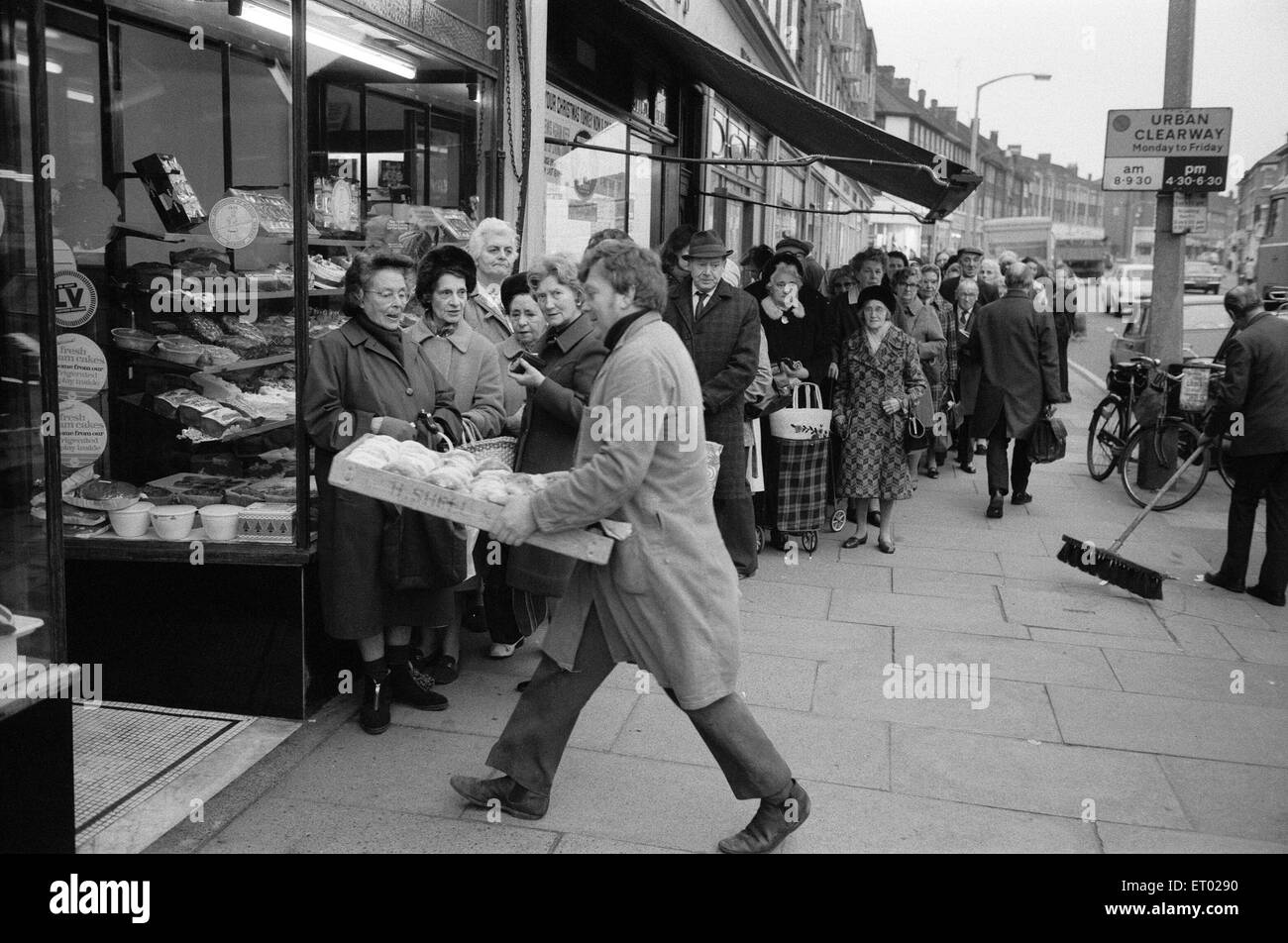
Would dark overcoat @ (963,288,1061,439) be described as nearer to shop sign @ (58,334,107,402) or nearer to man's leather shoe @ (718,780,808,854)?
man's leather shoe @ (718,780,808,854)

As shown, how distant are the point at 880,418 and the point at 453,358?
3685 millimetres

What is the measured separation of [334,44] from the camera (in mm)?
5535

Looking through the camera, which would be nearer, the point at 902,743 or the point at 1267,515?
the point at 902,743

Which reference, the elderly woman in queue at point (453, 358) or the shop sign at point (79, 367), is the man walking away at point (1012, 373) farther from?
the shop sign at point (79, 367)

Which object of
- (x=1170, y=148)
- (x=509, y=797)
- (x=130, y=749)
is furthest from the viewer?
(x=1170, y=148)

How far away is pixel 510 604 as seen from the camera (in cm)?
509

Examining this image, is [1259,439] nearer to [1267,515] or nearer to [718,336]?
[1267,515]

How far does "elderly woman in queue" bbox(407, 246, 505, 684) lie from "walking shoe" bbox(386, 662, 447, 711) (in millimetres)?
242

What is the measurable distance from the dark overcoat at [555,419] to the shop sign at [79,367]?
1.79 m

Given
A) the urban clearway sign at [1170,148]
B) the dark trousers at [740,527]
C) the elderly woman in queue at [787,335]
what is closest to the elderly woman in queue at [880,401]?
the elderly woman in queue at [787,335]

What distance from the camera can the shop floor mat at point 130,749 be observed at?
13.3 ft

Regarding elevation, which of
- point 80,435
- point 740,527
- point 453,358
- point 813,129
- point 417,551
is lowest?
point 740,527

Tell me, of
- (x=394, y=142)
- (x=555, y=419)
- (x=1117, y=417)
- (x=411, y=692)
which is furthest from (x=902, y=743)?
(x=1117, y=417)
